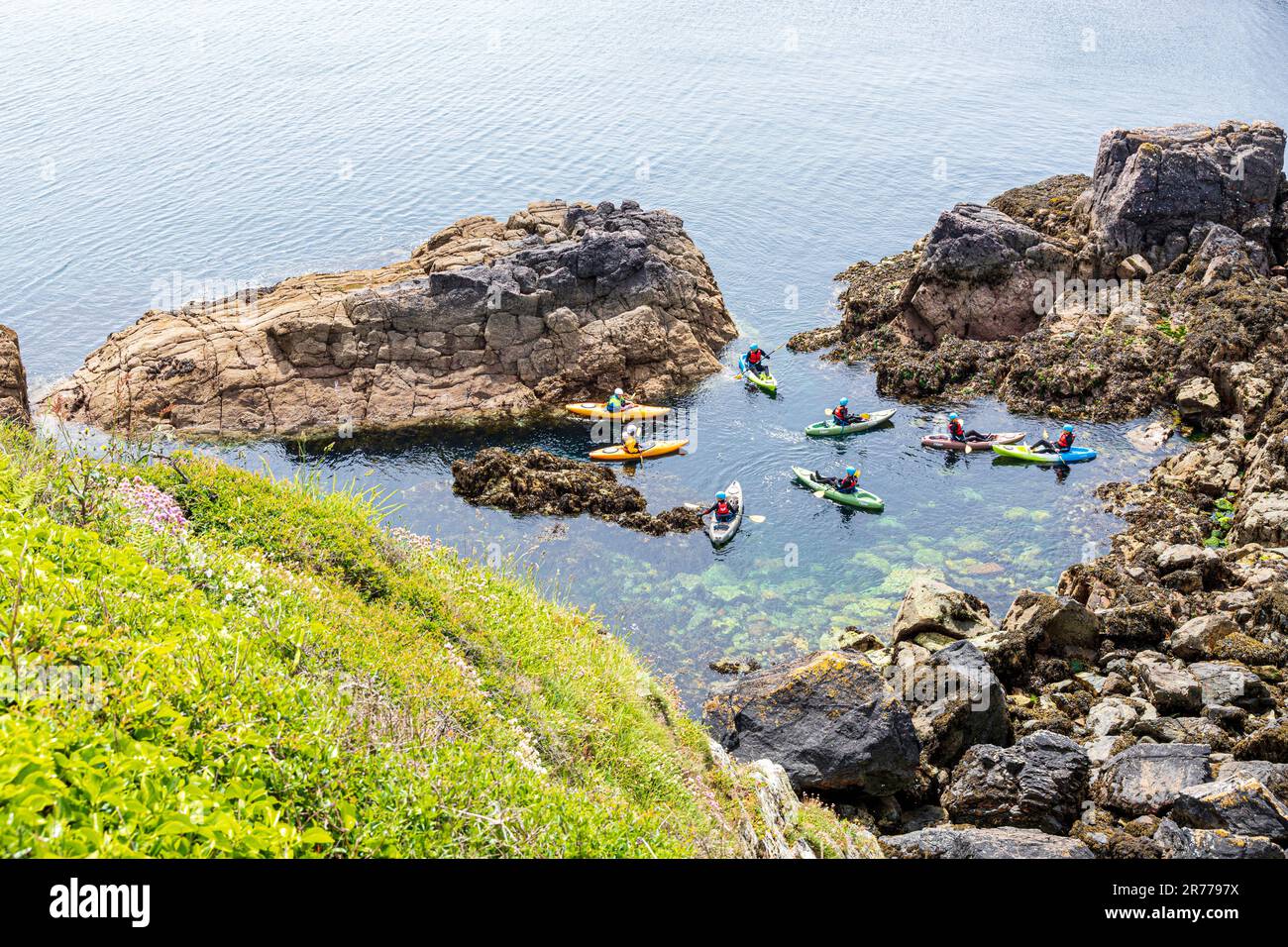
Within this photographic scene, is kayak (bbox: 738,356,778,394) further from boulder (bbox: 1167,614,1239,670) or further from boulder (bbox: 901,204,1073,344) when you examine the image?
boulder (bbox: 1167,614,1239,670)

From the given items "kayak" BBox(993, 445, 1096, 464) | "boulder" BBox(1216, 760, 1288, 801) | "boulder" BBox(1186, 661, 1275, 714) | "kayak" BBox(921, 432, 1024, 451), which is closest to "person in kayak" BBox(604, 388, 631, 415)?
"kayak" BBox(921, 432, 1024, 451)

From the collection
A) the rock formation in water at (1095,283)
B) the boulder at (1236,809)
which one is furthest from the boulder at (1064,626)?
the rock formation in water at (1095,283)

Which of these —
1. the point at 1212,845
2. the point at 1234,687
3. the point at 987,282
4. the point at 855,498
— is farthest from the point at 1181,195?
the point at 1212,845

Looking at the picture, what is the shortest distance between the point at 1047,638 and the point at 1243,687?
16.4 feet

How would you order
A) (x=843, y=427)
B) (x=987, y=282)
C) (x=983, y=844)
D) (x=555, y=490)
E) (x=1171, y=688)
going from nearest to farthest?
(x=983, y=844) < (x=1171, y=688) < (x=555, y=490) < (x=843, y=427) < (x=987, y=282)

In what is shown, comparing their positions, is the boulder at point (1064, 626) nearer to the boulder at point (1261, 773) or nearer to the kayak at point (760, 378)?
the boulder at point (1261, 773)

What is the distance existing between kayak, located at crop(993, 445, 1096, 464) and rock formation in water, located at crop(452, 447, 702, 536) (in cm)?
1287

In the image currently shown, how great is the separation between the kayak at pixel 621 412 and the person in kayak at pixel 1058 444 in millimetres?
14930

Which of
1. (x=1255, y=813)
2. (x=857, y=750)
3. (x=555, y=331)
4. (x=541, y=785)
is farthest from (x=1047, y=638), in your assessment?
(x=555, y=331)

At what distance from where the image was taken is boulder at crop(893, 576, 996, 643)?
86.7ft

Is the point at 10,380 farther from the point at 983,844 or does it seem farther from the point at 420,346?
the point at 983,844

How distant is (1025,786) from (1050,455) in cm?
2190

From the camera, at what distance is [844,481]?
35906 millimetres

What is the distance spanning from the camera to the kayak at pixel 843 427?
132 ft
